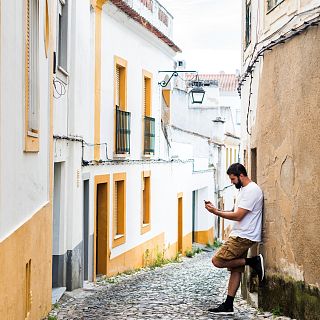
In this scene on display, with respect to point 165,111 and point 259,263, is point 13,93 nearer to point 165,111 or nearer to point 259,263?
point 259,263

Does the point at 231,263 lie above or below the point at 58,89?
below

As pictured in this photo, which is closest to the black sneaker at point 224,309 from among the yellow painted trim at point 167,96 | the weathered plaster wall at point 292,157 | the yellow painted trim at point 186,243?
the weathered plaster wall at point 292,157

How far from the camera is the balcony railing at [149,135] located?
65.9 feet

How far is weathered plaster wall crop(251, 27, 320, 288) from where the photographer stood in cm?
808

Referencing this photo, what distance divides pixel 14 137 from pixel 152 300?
507 cm

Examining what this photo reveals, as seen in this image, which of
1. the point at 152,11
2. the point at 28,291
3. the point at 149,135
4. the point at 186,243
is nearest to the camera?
the point at 28,291

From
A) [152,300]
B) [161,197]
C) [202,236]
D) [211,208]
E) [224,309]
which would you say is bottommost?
[202,236]

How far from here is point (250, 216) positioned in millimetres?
9805

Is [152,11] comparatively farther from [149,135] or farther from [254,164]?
[254,164]

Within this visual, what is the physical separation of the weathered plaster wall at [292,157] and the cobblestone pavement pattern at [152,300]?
954 mm

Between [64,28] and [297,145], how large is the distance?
5.22m

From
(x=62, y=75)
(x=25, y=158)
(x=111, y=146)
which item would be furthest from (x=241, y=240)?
(x=111, y=146)

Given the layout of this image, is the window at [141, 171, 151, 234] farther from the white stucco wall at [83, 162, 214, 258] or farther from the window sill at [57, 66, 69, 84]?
the window sill at [57, 66, 69, 84]

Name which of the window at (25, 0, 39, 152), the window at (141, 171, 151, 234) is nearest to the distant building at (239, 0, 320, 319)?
the window at (25, 0, 39, 152)
